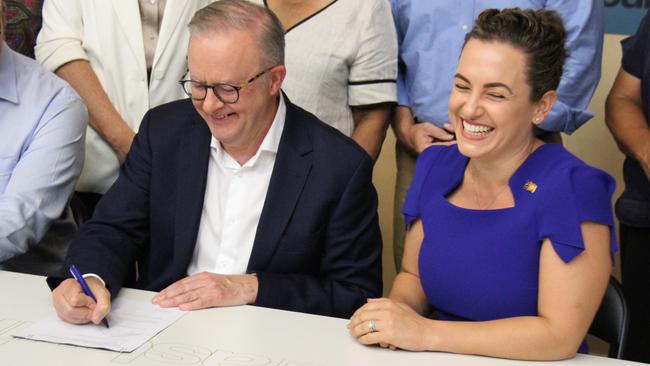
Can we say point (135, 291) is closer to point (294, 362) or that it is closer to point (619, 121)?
point (294, 362)

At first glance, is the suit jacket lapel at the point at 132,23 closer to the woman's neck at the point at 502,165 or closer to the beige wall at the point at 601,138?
the woman's neck at the point at 502,165

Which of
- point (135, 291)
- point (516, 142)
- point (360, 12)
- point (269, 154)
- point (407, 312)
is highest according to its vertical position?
point (360, 12)

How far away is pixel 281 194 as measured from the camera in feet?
7.25

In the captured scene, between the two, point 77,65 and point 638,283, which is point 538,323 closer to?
point 638,283

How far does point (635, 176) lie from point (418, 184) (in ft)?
3.12

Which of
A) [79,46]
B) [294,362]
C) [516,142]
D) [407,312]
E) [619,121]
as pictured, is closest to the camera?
[294,362]

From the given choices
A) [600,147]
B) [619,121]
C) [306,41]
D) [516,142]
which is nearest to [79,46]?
[306,41]

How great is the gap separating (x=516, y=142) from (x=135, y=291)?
1.02 m

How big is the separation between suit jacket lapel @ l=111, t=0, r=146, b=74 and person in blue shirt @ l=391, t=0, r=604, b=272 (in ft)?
3.03

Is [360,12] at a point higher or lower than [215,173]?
higher

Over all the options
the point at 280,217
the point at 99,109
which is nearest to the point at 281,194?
the point at 280,217

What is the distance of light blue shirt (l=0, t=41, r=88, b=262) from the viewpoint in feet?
7.95

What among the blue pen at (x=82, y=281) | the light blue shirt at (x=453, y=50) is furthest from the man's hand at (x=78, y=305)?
the light blue shirt at (x=453, y=50)

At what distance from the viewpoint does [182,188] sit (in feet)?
7.43
